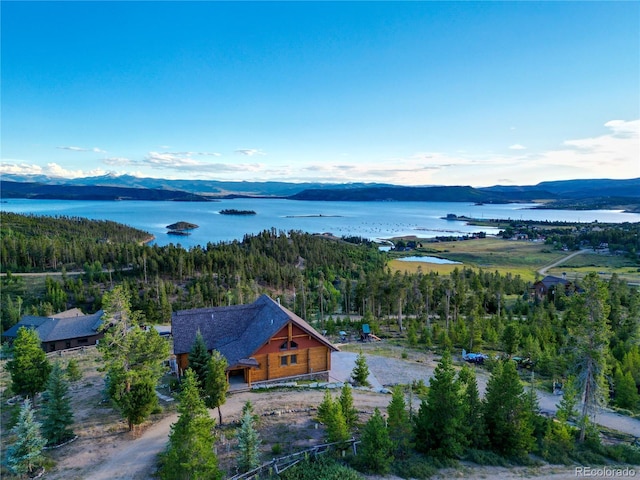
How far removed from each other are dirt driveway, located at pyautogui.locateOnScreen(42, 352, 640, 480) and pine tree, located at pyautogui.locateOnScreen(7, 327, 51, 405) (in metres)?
6.33

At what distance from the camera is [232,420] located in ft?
76.5

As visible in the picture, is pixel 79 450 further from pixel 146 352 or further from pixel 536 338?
pixel 536 338

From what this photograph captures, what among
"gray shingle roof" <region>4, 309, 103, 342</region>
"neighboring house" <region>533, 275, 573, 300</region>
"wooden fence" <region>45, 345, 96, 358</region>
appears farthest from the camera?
"neighboring house" <region>533, 275, 573, 300</region>

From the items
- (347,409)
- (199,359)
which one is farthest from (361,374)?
(199,359)

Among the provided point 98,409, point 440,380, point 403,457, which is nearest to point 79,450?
point 98,409

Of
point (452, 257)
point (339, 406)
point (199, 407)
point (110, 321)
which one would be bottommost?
point (452, 257)

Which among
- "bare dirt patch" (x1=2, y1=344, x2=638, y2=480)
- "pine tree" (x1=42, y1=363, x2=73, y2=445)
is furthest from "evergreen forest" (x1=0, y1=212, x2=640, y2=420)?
"pine tree" (x1=42, y1=363, x2=73, y2=445)

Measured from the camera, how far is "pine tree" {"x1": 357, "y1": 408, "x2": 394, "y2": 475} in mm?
18250

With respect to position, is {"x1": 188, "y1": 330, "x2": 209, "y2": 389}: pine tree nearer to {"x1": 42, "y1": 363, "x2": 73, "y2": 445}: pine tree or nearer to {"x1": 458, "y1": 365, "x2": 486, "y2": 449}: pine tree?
{"x1": 42, "y1": 363, "x2": 73, "y2": 445}: pine tree

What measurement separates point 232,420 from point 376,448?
364 inches

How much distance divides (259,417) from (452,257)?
116 m

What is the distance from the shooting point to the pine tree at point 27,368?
24531mm

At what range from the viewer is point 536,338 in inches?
1640

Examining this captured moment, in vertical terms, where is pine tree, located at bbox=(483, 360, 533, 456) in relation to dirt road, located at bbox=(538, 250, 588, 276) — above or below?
above
